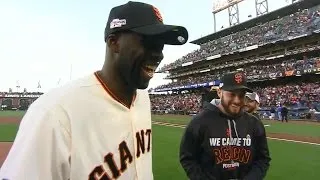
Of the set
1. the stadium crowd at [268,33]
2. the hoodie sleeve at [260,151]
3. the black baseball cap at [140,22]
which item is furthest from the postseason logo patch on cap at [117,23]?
the stadium crowd at [268,33]

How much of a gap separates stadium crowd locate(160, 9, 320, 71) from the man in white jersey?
144ft

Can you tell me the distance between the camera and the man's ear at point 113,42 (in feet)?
6.13

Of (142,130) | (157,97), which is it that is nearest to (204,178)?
(142,130)

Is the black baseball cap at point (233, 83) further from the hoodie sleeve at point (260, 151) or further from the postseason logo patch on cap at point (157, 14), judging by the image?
the postseason logo patch on cap at point (157, 14)

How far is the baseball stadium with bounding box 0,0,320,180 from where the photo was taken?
37.6ft

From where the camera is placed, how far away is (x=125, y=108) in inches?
76.9

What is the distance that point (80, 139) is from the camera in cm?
163

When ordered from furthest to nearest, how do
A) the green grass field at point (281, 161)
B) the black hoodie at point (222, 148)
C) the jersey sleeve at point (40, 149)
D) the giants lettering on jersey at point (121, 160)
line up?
the green grass field at point (281, 161)
the black hoodie at point (222, 148)
the giants lettering on jersey at point (121, 160)
the jersey sleeve at point (40, 149)

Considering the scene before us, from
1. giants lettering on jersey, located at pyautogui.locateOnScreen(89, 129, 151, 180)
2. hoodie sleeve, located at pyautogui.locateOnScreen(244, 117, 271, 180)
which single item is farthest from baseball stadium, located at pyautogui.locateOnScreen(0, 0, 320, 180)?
giants lettering on jersey, located at pyautogui.locateOnScreen(89, 129, 151, 180)

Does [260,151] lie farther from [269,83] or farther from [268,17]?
[268,17]

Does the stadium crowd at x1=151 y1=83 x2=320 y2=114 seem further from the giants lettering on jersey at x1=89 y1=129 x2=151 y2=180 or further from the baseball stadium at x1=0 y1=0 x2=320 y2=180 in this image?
the giants lettering on jersey at x1=89 y1=129 x2=151 y2=180

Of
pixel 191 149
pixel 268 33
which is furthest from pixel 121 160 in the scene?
pixel 268 33

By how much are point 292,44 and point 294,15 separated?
6552 millimetres

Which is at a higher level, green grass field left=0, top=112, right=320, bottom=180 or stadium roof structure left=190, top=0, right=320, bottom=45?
stadium roof structure left=190, top=0, right=320, bottom=45
